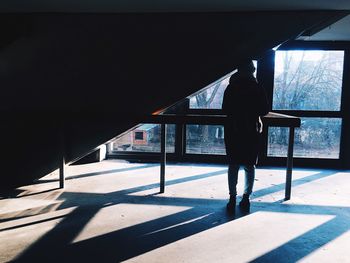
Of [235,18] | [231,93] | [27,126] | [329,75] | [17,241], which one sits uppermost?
[235,18]

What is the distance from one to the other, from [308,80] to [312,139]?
114cm

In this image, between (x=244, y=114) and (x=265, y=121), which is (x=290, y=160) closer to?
(x=265, y=121)

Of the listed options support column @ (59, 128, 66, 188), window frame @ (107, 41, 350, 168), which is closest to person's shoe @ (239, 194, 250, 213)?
support column @ (59, 128, 66, 188)

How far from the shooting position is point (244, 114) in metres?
3.58

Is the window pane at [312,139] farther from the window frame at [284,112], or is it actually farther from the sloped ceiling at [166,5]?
the sloped ceiling at [166,5]

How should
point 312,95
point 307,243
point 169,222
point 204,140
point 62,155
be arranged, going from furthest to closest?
point 204,140 < point 312,95 < point 62,155 < point 169,222 < point 307,243

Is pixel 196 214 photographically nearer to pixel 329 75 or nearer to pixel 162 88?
pixel 162 88

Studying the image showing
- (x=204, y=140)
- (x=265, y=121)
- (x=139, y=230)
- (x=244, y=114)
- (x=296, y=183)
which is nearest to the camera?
(x=139, y=230)

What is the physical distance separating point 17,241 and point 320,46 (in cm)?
588

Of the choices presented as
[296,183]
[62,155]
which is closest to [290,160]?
[296,183]

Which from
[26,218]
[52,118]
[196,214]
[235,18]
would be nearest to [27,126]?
[52,118]

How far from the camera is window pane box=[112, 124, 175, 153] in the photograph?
22.4 feet

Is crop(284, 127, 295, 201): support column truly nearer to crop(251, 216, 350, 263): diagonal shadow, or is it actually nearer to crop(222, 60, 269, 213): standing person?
crop(222, 60, 269, 213): standing person

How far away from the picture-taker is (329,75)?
21.1 feet
